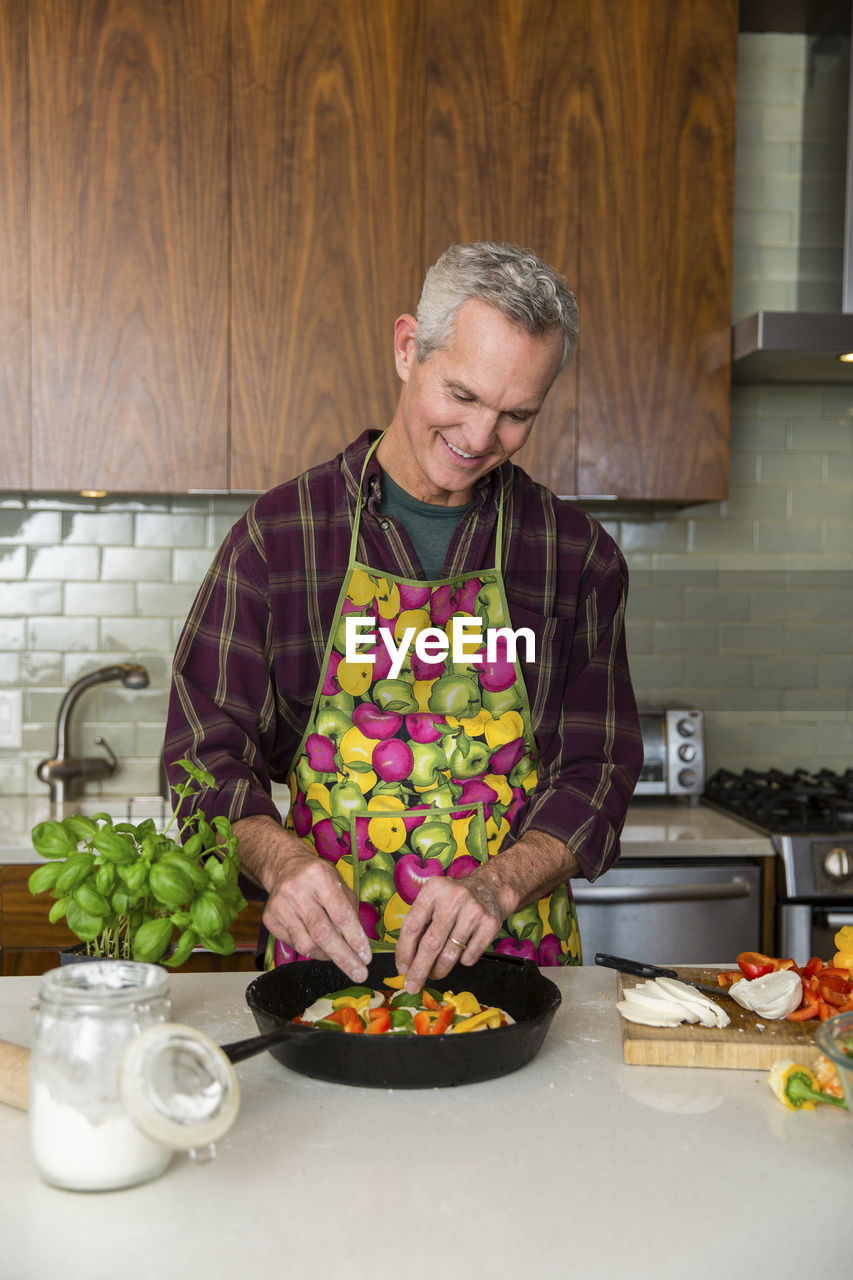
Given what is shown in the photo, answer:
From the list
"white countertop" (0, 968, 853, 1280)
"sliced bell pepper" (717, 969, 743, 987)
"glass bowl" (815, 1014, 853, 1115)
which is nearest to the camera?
"white countertop" (0, 968, 853, 1280)

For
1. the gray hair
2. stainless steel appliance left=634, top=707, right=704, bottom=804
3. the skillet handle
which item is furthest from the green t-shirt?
stainless steel appliance left=634, top=707, right=704, bottom=804

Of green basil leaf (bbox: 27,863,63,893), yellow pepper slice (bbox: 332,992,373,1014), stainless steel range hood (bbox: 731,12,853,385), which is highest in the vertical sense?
stainless steel range hood (bbox: 731,12,853,385)

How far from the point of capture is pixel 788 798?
3023 mm

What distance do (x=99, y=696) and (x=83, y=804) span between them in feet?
1.05

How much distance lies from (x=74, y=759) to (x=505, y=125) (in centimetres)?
195

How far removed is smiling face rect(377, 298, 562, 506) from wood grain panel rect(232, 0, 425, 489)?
1114 millimetres

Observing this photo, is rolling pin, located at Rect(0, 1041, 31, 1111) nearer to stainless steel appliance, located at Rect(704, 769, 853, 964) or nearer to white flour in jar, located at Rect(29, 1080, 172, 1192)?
white flour in jar, located at Rect(29, 1080, 172, 1192)

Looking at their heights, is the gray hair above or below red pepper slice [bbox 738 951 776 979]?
above

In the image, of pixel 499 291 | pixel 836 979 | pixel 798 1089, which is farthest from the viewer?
pixel 499 291

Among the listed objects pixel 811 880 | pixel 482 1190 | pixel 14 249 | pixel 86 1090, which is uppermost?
pixel 14 249

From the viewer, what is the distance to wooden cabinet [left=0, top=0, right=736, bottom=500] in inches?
112

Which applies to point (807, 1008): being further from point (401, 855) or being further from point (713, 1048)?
point (401, 855)

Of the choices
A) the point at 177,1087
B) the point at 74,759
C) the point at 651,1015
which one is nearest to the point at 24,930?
the point at 74,759

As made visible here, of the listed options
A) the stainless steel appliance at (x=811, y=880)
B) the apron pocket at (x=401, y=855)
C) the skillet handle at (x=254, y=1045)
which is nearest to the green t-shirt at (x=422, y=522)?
the apron pocket at (x=401, y=855)
